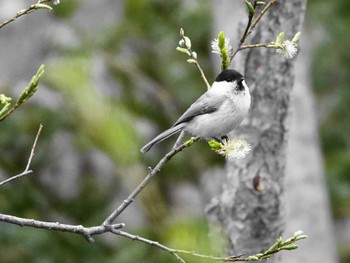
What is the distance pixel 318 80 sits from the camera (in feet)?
33.7

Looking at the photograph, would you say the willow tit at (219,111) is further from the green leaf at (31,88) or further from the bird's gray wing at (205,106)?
the green leaf at (31,88)

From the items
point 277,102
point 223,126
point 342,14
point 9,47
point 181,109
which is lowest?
point 223,126

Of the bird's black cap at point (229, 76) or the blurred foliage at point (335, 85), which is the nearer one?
the bird's black cap at point (229, 76)

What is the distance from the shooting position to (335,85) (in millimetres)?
9992

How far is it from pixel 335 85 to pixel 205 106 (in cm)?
655

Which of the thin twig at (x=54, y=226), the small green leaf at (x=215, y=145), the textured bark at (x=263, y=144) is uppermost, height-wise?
the textured bark at (x=263, y=144)

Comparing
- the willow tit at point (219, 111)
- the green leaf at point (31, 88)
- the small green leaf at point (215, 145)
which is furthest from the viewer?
the willow tit at point (219, 111)

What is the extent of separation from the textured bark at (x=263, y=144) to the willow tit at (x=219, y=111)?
4.29 ft

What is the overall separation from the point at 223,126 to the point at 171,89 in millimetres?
5624

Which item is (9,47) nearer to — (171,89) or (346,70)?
(171,89)

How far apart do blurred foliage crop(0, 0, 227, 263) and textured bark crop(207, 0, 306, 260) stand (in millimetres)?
351

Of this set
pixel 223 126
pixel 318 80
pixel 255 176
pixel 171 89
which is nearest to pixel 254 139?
pixel 255 176

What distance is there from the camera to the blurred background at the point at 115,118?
664cm

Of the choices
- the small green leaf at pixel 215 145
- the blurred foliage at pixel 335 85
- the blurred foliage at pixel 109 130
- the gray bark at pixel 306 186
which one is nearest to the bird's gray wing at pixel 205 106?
the small green leaf at pixel 215 145
